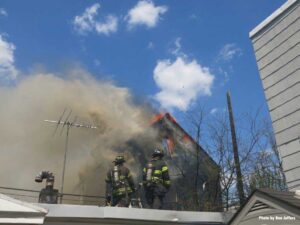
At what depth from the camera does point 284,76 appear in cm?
796

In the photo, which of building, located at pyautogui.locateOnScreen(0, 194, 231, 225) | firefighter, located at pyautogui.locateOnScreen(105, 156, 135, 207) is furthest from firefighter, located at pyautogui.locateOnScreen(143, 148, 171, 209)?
building, located at pyautogui.locateOnScreen(0, 194, 231, 225)

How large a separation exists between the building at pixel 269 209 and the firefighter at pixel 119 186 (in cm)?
371

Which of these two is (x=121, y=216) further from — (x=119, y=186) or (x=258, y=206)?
(x=258, y=206)

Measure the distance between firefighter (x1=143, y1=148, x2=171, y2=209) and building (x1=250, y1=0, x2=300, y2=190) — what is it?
2976 millimetres

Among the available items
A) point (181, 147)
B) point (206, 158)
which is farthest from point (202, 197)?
point (181, 147)

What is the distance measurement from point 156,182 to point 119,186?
91cm

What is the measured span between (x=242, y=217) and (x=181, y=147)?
14.8 m

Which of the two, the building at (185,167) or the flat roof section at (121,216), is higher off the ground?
the building at (185,167)

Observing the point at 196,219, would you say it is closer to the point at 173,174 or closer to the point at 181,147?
the point at 173,174

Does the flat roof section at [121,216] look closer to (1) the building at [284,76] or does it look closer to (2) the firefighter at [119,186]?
(2) the firefighter at [119,186]

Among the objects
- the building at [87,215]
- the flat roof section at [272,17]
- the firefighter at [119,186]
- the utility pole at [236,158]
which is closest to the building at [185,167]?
the utility pole at [236,158]

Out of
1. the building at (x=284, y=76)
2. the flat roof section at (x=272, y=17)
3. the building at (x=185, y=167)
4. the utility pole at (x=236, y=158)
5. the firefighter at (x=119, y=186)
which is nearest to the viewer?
the building at (x=284, y=76)

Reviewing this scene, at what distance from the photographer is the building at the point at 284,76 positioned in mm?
7520

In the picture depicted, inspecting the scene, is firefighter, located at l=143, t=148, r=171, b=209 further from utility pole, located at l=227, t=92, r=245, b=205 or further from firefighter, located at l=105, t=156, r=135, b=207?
utility pole, located at l=227, t=92, r=245, b=205
